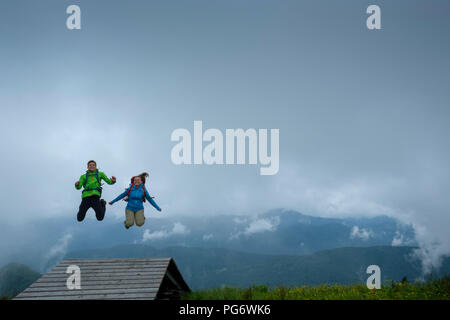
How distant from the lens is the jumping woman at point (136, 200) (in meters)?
10.1

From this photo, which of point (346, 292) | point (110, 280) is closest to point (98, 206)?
point (110, 280)

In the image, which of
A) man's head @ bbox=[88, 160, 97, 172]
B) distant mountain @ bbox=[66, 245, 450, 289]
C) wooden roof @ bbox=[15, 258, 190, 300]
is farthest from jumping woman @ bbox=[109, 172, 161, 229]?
distant mountain @ bbox=[66, 245, 450, 289]

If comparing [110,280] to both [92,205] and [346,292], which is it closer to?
[92,205]

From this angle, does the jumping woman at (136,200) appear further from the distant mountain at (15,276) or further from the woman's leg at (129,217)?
the distant mountain at (15,276)

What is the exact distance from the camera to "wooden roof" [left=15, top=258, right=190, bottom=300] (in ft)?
28.8

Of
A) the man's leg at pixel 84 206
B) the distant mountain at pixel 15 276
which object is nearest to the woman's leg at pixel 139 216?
the man's leg at pixel 84 206

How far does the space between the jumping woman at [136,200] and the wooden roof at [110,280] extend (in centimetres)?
168

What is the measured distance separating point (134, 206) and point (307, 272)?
101 m

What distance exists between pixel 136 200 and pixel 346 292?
7.55m
